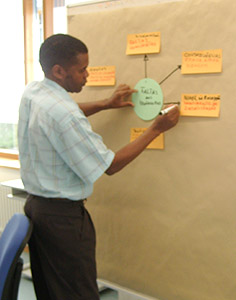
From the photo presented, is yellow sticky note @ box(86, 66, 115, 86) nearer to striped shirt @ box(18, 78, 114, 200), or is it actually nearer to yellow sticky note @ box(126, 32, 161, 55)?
yellow sticky note @ box(126, 32, 161, 55)

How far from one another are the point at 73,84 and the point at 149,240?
0.80 metres

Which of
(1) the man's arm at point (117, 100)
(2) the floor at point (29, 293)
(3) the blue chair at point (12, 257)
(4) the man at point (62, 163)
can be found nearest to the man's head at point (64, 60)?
(4) the man at point (62, 163)

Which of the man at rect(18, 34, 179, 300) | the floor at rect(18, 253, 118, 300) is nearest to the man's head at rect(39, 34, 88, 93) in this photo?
the man at rect(18, 34, 179, 300)

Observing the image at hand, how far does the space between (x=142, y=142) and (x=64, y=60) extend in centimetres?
44

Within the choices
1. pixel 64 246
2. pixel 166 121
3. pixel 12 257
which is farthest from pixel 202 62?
pixel 12 257

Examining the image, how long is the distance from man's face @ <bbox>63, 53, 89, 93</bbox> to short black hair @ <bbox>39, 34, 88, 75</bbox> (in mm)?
20

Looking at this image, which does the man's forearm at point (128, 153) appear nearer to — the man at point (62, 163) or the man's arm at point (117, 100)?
the man at point (62, 163)

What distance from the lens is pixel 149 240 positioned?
1.80m

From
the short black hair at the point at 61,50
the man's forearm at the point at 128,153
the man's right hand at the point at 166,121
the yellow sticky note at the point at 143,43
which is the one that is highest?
the yellow sticky note at the point at 143,43

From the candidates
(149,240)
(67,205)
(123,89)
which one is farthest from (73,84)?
(149,240)

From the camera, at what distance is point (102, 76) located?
1.87 metres

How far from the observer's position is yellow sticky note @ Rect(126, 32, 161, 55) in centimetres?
166

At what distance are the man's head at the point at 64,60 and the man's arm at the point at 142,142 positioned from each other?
1.07 ft

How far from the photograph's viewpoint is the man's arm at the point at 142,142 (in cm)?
150
